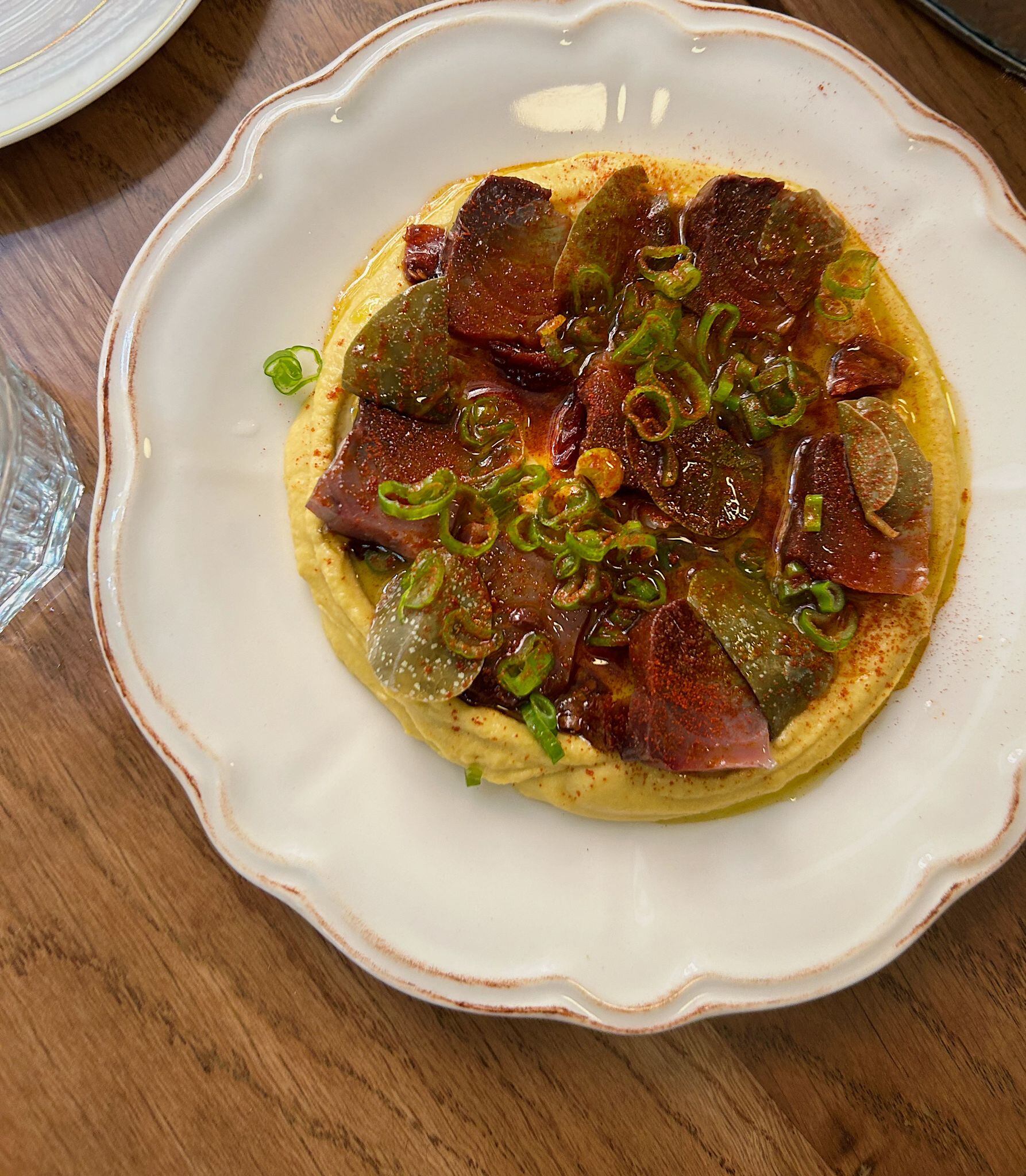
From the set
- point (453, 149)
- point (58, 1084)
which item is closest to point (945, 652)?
point (453, 149)

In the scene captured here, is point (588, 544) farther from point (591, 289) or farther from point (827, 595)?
point (591, 289)

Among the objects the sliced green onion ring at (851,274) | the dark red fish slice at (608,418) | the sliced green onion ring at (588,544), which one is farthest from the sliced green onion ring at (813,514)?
the sliced green onion ring at (851,274)

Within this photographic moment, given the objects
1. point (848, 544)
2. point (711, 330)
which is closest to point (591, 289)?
point (711, 330)

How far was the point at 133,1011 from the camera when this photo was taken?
139 inches

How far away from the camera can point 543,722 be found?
321 cm

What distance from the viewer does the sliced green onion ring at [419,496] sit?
316 centimetres

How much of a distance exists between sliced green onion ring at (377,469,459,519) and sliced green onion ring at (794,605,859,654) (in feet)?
5.22

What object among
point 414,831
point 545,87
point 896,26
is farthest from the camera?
point 896,26

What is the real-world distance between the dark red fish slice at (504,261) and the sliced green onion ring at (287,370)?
70cm

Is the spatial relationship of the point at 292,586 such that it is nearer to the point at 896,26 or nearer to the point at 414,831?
the point at 414,831

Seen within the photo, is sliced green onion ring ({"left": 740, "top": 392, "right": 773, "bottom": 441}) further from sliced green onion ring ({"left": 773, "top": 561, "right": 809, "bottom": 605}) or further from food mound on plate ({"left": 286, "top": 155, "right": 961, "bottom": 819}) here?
sliced green onion ring ({"left": 773, "top": 561, "right": 809, "bottom": 605})

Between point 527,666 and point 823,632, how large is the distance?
1.34m

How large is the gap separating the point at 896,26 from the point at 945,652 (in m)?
3.07

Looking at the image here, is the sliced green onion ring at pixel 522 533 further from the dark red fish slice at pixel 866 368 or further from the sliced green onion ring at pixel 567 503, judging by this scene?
the dark red fish slice at pixel 866 368
